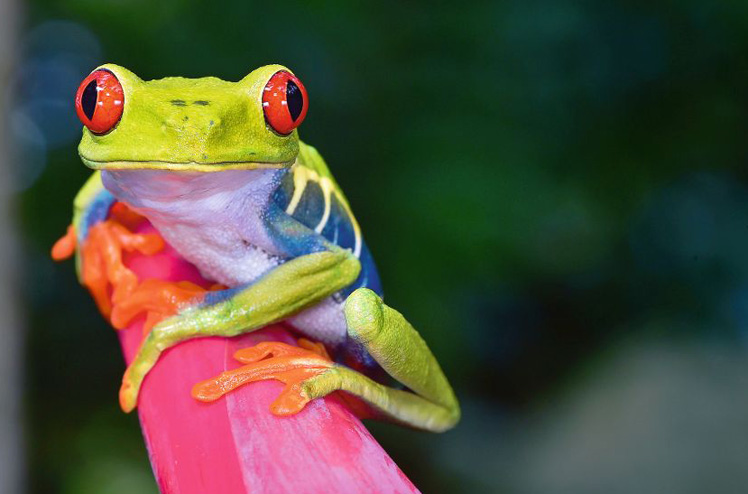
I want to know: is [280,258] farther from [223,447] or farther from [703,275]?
[703,275]

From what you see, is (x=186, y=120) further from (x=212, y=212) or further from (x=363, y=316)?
(x=363, y=316)

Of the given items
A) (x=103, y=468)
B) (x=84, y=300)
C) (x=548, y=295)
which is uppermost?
(x=548, y=295)

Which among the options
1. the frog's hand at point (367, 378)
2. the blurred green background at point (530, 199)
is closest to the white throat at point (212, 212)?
the frog's hand at point (367, 378)

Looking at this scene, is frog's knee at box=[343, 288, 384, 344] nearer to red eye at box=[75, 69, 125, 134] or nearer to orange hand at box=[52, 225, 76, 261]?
red eye at box=[75, 69, 125, 134]

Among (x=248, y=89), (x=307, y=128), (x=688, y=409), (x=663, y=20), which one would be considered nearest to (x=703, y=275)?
(x=688, y=409)

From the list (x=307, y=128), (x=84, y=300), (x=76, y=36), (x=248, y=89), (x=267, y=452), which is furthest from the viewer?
(x=84, y=300)

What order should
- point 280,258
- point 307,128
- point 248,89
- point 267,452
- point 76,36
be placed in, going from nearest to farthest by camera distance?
point 267,452
point 248,89
point 280,258
point 307,128
point 76,36

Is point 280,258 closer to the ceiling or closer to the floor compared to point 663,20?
closer to the floor
